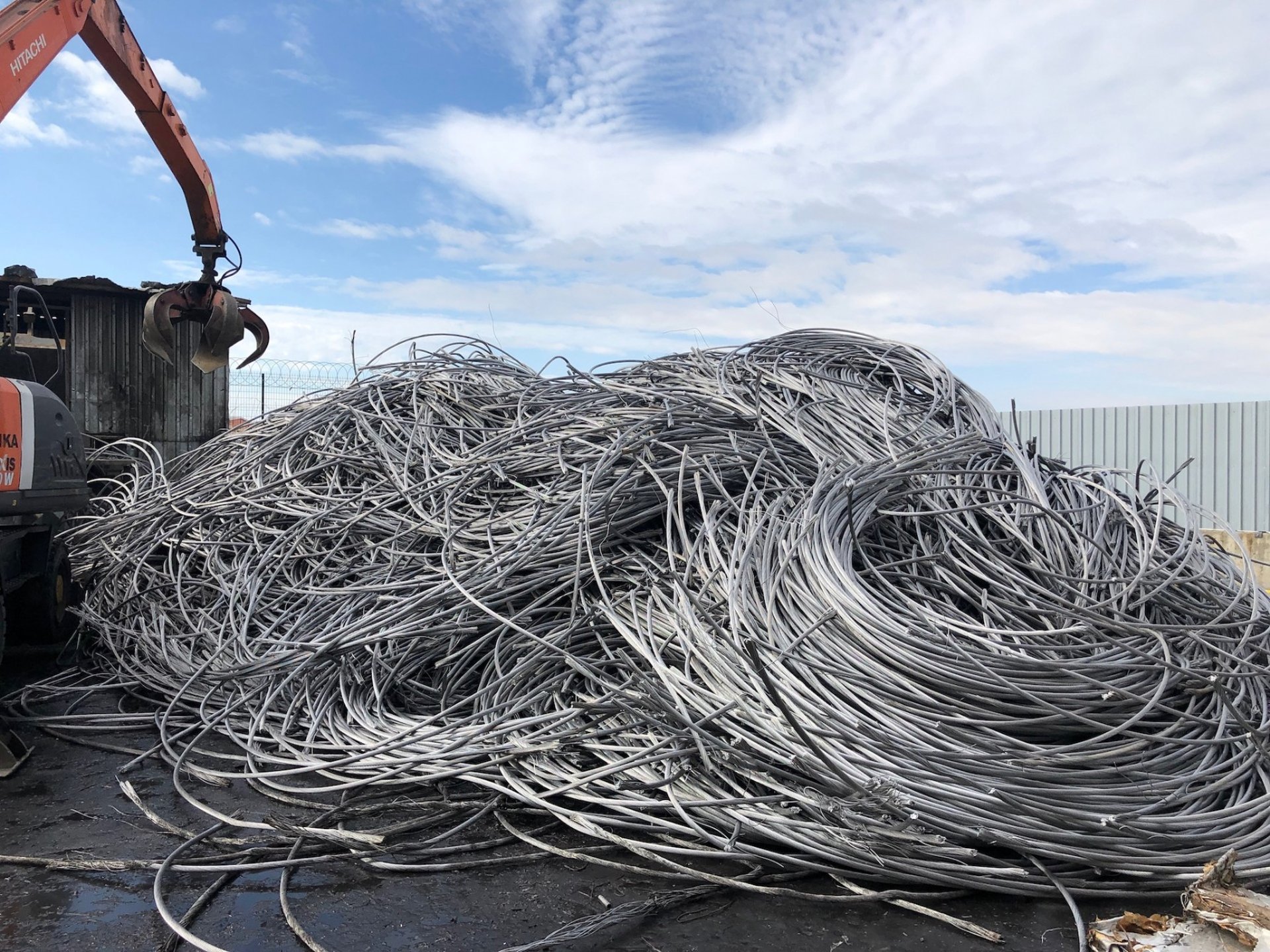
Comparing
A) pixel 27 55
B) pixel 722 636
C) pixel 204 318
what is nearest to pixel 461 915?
pixel 722 636

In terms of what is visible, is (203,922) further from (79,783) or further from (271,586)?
(271,586)

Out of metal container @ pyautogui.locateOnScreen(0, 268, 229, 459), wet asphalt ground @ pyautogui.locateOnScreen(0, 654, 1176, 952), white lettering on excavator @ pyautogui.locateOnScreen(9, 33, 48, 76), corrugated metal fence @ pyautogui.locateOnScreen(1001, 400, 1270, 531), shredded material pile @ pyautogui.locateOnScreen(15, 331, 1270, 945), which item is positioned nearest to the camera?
wet asphalt ground @ pyautogui.locateOnScreen(0, 654, 1176, 952)

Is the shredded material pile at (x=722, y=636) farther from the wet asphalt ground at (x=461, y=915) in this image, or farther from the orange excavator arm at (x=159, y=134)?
the orange excavator arm at (x=159, y=134)

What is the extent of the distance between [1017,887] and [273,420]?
227 inches

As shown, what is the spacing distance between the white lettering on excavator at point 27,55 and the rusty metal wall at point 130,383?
Result: 5.33m

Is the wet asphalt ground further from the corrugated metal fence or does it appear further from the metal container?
the corrugated metal fence

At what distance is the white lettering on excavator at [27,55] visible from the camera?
394cm

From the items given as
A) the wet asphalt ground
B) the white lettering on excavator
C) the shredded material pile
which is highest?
the white lettering on excavator

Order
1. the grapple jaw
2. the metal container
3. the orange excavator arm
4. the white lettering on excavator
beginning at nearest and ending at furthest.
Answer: the white lettering on excavator < the orange excavator arm < the grapple jaw < the metal container

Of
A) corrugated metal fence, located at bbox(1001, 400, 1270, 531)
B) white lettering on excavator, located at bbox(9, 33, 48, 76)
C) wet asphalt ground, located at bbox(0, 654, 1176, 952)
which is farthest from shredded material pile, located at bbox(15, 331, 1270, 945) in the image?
corrugated metal fence, located at bbox(1001, 400, 1270, 531)

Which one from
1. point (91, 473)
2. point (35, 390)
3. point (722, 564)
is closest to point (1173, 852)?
point (722, 564)

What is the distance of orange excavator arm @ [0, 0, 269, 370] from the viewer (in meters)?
4.12

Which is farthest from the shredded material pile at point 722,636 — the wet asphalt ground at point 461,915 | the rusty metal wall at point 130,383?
the rusty metal wall at point 130,383

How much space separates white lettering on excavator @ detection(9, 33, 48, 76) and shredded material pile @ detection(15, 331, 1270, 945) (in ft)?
7.63
